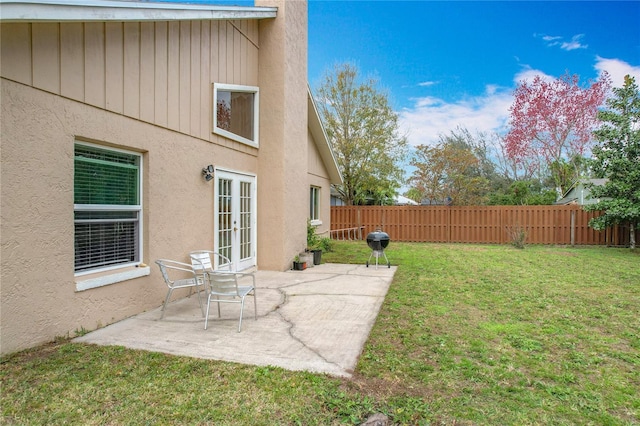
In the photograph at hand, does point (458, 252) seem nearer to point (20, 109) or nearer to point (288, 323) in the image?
point (288, 323)

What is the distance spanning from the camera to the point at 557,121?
22094 millimetres

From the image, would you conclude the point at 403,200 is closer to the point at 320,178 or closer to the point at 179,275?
the point at 320,178

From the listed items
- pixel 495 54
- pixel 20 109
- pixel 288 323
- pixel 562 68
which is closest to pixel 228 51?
pixel 20 109

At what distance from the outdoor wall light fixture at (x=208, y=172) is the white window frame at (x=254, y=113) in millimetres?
723

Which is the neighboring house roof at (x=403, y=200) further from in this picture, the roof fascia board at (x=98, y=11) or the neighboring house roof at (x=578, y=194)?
the roof fascia board at (x=98, y=11)

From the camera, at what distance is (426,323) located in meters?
4.81

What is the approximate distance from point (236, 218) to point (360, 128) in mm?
13999

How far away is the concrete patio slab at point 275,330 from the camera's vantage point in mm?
3594

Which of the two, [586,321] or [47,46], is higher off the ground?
[47,46]

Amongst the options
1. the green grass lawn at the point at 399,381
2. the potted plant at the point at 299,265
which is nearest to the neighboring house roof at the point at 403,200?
the potted plant at the point at 299,265

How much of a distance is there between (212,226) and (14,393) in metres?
4.20

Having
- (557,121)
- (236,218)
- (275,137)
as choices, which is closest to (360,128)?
(557,121)

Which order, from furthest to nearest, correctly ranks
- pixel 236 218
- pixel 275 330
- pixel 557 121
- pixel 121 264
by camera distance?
1. pixel 557 121
2. pixel 236 218
3. pixel 121 264
4. pixel 275 330

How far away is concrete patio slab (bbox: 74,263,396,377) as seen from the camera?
11.8 ft
